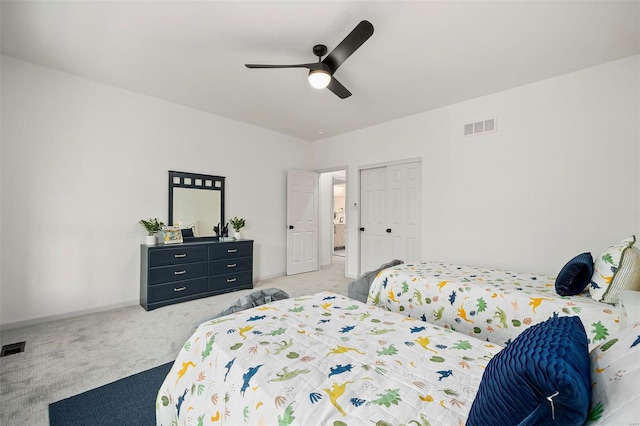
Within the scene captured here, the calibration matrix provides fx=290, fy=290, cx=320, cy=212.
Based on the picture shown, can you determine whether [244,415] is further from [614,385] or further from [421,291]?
[421,291]

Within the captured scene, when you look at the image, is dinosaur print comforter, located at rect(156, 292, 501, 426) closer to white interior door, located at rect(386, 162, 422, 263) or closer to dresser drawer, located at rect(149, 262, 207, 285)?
dresser drawer, located at rect(149, 262, 207, 285)

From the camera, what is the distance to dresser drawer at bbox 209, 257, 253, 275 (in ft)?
13.4

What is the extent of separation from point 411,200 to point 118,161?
160 inches

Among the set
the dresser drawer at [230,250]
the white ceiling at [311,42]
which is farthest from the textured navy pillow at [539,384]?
the dresser drawer at [230,250]

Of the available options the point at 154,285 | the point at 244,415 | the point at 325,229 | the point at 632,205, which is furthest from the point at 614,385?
the point at 325,229

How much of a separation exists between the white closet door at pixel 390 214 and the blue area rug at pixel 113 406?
3.59 meters

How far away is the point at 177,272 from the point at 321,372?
10.6ft

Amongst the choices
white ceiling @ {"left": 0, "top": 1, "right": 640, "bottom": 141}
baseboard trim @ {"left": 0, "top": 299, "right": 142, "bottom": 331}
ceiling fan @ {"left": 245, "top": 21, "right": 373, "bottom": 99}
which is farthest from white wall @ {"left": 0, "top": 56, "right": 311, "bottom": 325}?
ceiling fan @ {"left": 245, "top": 21, "right": 373, "bottom": 99}

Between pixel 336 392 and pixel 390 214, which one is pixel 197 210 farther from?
pixel 336 392

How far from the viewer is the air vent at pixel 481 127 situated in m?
3.60

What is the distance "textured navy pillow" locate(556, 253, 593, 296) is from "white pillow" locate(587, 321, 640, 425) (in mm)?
1493

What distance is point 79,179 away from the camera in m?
3.35

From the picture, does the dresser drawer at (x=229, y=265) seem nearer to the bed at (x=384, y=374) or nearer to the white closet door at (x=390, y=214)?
the white closet door at (x=390, y=214)

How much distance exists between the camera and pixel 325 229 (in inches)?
266
